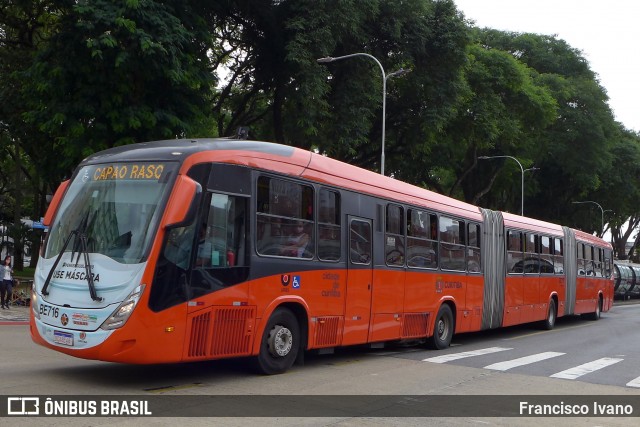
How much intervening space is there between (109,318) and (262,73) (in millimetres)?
20441

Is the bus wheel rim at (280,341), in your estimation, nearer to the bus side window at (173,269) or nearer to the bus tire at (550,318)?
the bus side window at (173,269)

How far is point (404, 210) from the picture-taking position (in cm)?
1435

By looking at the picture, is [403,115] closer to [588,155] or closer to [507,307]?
[507,307]

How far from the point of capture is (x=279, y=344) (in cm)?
1065

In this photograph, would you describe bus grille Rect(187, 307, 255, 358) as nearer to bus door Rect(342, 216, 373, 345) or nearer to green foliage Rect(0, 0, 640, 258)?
bus door Rect(342, 216, 373, 345)

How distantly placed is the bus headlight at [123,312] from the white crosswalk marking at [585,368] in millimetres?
7359

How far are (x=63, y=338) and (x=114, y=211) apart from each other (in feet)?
5.45

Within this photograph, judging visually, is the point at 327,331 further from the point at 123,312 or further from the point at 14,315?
the point at 14,315

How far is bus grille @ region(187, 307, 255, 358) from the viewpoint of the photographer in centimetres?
922

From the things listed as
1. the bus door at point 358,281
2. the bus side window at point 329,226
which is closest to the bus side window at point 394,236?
the bus door at point 358,281

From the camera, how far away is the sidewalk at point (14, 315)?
19.0 metres

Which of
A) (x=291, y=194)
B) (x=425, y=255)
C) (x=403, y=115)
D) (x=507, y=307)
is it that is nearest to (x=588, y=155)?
(x=403, y=115)

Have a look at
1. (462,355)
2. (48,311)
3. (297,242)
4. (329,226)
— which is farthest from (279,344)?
(462,355)

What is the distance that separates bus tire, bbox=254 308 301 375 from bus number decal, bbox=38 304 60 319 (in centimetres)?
275
